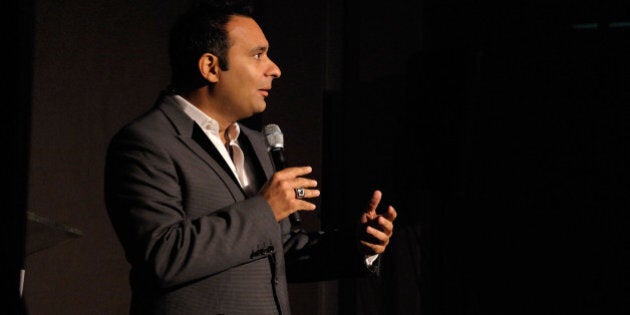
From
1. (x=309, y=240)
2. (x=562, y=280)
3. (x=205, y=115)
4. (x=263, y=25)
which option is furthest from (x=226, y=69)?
(x=562, y=280)

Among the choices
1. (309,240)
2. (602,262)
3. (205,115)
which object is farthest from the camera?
(602,262)

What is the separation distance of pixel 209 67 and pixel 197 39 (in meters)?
0.11

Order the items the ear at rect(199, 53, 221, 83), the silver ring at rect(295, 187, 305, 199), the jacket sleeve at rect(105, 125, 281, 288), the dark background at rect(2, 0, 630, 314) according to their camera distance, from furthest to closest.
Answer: the dark background at rect(2, 0, 630, 314) → the ear at rect(199, 53, 221, 83) → the silver ring at rect(295, 187, 305, 199) → the jacket sleeve at rect(105, 125, 281, 288)

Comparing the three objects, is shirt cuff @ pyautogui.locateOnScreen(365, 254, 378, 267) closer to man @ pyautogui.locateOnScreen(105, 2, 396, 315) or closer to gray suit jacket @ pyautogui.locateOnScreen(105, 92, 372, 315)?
man @ pyautogui.locateOnScreen(105, 2, 396, 315)

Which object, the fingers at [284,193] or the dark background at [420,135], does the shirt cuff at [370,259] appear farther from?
the dark background at [420,135]

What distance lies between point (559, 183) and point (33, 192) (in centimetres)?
274

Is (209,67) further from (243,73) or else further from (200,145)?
(200,145)

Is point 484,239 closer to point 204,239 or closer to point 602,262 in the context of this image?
point 602,262

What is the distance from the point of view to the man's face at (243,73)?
6.14 feet

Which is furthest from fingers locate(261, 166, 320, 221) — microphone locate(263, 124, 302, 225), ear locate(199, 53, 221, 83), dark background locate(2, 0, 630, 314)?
dark background locate(2, 0, 630, 314)

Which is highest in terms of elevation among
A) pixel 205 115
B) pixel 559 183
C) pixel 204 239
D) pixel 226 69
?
pixel 226 69

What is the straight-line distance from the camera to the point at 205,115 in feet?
6.06

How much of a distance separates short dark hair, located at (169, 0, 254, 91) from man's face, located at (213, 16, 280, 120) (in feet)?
0.08

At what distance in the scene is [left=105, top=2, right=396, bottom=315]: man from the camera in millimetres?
1502
